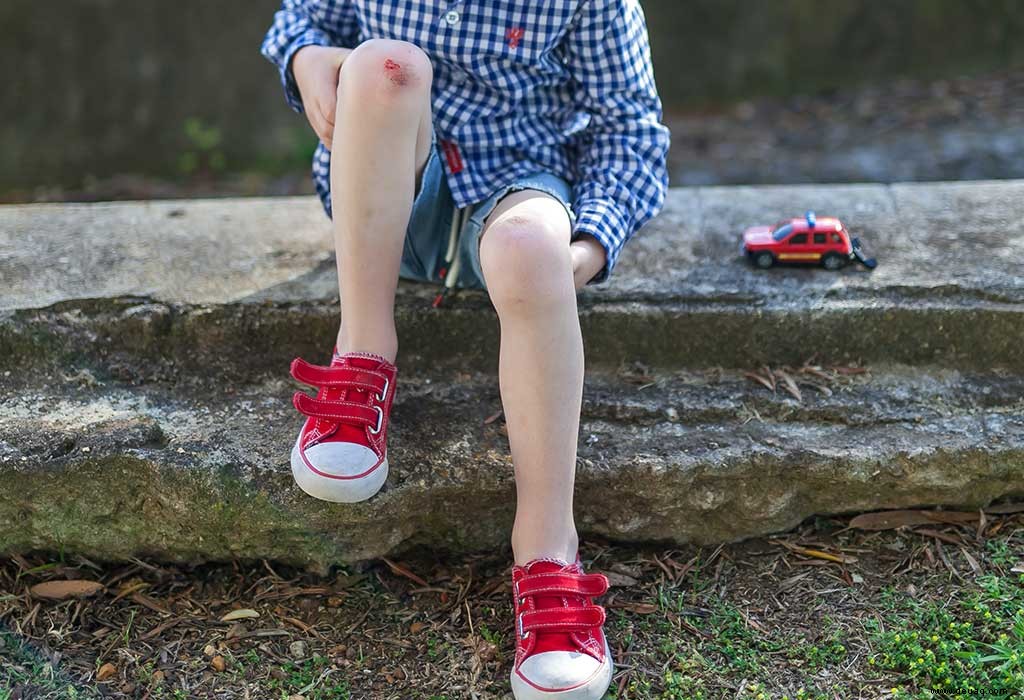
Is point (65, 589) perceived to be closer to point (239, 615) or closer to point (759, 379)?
point (239, 615)

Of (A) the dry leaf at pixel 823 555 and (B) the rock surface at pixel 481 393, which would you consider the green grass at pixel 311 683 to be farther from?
Answer: (A) the dry leaf at pixel 823 555

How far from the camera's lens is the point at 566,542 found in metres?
1.74

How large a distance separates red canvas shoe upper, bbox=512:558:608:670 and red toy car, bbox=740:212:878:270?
891 millimetres

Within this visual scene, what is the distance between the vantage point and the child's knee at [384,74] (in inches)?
69.4

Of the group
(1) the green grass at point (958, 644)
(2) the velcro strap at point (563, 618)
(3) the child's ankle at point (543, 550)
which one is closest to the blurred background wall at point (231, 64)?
(3) the child's ankle at point (543, 550)

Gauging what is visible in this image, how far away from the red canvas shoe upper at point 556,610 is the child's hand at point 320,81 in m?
0.87

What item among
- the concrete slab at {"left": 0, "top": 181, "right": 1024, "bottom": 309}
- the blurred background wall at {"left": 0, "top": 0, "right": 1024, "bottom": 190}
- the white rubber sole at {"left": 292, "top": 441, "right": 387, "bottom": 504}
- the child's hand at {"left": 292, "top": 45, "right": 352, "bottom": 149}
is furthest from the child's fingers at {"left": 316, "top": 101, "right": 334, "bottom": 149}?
the blurred background wall at {"left": 0, "top": 0, "right": 1024, "bottom": 190}

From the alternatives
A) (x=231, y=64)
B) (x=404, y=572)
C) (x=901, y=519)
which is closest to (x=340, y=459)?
(x=404, y=572)

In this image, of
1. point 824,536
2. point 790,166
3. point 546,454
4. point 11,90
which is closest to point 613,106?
point 546,454

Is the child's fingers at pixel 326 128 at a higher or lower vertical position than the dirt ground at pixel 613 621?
higher

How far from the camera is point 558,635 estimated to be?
1.66 meters

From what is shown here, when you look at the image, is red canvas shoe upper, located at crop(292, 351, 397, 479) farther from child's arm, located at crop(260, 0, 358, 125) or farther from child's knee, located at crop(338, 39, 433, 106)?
child's arm, located at crop(260, 0, 358, 125)

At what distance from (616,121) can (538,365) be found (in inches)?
23.8

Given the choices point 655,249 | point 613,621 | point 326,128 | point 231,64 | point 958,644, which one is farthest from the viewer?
point 231,64
